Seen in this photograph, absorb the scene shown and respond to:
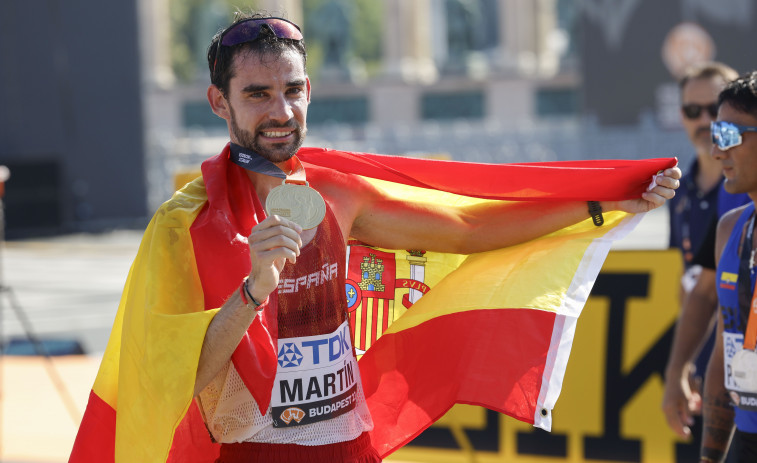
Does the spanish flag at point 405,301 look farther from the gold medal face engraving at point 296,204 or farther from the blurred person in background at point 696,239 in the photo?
the blurred person in background at point 696,239

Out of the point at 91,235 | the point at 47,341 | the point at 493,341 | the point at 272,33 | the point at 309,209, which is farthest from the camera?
the point at 91,235

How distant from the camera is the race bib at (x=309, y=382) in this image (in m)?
2.63

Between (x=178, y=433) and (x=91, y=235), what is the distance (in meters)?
22.6

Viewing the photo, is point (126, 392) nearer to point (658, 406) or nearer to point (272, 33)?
point (272, 33)

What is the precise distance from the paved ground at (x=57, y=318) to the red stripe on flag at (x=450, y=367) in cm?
421

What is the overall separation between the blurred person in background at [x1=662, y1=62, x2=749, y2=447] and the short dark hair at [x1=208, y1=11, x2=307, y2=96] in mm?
2184

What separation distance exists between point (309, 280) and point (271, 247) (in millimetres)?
475

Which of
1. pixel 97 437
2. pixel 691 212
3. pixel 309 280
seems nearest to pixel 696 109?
pixel 691 212

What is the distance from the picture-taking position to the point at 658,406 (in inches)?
222

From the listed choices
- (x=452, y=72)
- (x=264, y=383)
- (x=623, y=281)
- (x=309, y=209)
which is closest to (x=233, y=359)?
(x=264, y=383)

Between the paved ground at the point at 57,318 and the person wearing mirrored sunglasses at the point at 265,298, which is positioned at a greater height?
the person wearing mirrored sunglasses at the point at 265,298

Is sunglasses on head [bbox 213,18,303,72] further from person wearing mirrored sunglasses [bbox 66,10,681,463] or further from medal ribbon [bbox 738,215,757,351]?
medal ribbon [bbox 738,215,757,351]

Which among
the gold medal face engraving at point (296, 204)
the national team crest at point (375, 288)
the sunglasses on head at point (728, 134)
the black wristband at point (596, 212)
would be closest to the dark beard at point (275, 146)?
the gold medal face engraving at point (296, 204)

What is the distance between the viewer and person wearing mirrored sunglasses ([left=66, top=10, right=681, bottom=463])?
2482 millimetres
